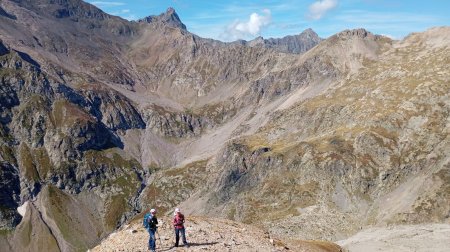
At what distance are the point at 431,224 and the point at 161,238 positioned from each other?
180 meters

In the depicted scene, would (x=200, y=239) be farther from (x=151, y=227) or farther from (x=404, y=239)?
(x=404, y=239)

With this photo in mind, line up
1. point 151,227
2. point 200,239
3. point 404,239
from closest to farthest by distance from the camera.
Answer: point 151,227
point 200,239
point 404,239

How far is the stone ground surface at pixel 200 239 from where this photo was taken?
4928 cm

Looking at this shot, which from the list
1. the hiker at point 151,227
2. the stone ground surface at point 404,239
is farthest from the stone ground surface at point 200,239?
the stone ground surface at point 404,239

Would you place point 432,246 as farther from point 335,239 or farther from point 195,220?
point 195,220

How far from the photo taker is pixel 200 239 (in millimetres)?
52781

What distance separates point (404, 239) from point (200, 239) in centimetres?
13861

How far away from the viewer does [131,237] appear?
51781 millimetres

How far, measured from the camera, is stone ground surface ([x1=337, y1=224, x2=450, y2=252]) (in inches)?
6117

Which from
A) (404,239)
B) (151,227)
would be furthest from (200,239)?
(404,239)

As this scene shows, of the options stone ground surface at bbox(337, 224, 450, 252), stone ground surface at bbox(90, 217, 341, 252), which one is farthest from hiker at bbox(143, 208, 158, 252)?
stone ground surface at bbox(337, 224, 450, 252)

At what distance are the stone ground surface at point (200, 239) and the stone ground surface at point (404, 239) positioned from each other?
353 ft

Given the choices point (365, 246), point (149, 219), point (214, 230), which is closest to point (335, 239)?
point (365, 246)

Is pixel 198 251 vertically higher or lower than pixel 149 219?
lower
